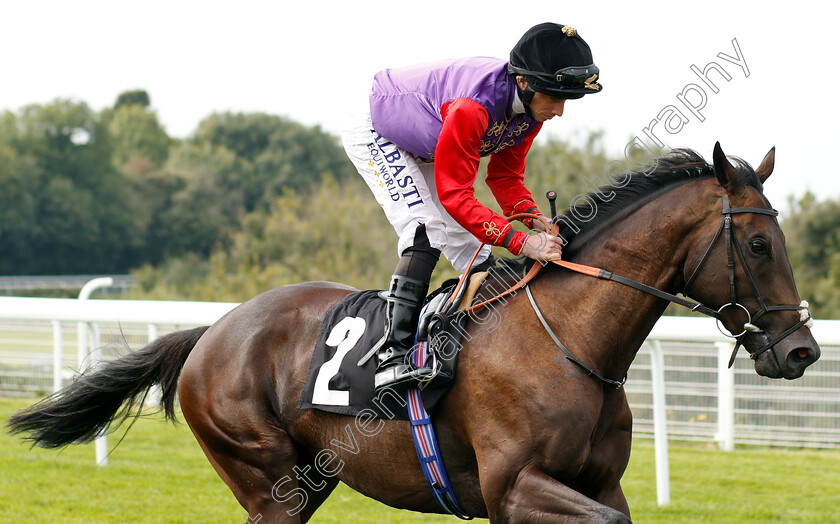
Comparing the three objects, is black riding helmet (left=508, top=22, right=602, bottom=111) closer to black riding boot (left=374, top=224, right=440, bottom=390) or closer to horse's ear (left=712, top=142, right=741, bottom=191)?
horse's ear (left=712, top=142, right=741, bottom=191)

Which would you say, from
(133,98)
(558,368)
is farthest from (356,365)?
(133,98)

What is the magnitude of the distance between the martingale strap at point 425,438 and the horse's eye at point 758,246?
1.14 metres

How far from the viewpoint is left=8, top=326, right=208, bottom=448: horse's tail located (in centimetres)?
383

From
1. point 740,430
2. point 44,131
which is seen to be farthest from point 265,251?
point 44,131

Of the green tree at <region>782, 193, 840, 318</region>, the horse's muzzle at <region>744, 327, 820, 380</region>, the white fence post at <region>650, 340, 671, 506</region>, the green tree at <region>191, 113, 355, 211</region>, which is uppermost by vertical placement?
the horse's muzzle at <region>744, 327, 820, 380</region>

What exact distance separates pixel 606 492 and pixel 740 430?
3906 mm

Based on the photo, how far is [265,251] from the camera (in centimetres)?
2325

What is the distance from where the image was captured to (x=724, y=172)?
2633 millimetres

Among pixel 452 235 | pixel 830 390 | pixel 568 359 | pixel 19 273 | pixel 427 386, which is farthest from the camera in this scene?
pixel 19 273

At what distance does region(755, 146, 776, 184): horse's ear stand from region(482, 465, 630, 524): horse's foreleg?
48.2 inches

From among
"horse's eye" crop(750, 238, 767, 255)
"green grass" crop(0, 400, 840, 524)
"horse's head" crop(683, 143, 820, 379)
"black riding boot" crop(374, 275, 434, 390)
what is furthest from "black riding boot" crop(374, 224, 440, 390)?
"green grass" crop(0, 400, 840, 524)

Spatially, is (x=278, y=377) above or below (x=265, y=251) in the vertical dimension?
above

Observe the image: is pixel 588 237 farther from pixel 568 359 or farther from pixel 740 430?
pixel 740 430

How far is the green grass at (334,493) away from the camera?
4723mm
